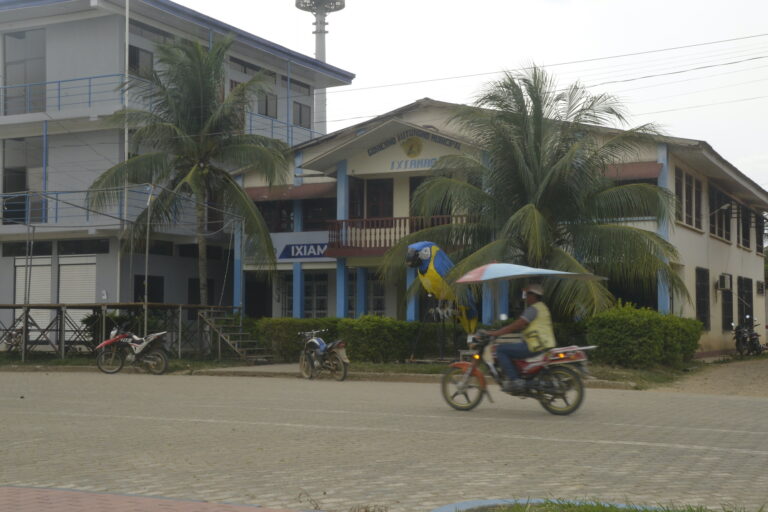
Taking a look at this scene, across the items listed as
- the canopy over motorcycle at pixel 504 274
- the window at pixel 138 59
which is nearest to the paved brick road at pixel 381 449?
the canopy over motorcycle at pixel 504 274

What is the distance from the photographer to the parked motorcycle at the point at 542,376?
12.9 metres

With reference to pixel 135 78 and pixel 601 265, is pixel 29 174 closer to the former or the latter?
pixel 135 78

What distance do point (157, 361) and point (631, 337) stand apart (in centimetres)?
1104

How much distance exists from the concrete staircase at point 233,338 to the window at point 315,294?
19.4 ft

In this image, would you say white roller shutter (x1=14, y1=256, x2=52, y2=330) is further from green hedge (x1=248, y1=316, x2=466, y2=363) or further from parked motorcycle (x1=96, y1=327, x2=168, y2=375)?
green hedge (x1=248, y1=316, x2=466, y2=363)

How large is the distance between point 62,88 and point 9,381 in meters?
13.9

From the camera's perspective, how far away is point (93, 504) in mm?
6812

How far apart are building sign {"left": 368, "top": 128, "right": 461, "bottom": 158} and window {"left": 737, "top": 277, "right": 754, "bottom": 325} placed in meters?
14.7

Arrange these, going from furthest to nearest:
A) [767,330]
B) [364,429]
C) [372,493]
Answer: [767,330]
[364,429]
[372,493]

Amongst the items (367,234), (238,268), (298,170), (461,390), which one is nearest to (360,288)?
(367,234)

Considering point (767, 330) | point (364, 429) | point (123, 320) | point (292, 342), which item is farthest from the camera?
point (767, 330)

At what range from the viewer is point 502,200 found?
74.2 feet

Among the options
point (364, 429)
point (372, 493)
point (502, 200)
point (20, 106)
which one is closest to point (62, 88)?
point (20, 106)

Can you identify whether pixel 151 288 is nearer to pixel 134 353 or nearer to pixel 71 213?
pixel 71 213
